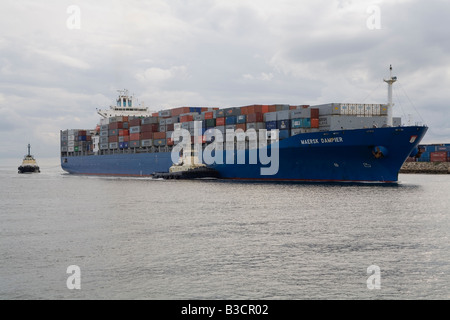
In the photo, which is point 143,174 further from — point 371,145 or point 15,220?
point 15,220

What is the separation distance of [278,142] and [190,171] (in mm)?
16546

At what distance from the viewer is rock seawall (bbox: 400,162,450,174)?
94.2m

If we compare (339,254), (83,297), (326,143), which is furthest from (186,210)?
(326,143)

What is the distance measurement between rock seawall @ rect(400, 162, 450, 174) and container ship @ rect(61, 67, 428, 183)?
4498cm

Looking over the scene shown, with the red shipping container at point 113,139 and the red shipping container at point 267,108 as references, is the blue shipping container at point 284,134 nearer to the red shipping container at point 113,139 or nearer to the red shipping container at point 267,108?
the red shipping container at point 267,108

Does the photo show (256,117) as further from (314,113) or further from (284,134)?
(314,113)

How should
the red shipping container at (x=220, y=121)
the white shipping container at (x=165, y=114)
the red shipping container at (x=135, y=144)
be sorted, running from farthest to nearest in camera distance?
the red shipping container at (x=135, y=144)
the white shipping container at (x=165, y=114)
the red shipping container at (x=220, y=121)

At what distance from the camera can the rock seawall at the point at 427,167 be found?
9419 centimetres

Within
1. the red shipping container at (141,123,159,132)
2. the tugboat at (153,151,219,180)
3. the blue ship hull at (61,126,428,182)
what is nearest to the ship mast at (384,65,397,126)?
the blue ship hull at (61,126,428,182)

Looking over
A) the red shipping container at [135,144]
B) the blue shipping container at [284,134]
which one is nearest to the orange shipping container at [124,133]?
the red shipping container at [135,144]

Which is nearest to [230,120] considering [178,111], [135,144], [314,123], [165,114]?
[314,123]

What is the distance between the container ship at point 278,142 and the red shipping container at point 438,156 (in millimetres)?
51018

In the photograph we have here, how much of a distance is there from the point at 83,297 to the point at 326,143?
38785 mm
